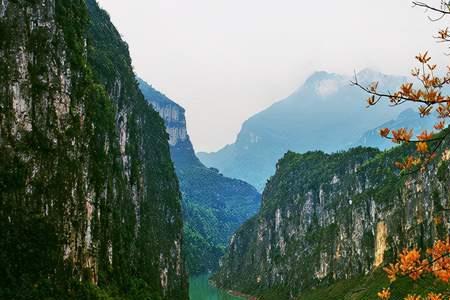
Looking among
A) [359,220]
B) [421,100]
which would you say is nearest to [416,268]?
[421,100]

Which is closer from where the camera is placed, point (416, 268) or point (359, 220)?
point (416, 268)

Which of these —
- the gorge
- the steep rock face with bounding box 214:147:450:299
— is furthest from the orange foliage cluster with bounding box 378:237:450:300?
the steep rock face with bounding box 214:147:450:299

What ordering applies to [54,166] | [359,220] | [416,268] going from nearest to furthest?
[416,268] → [54,166] → [359,220]

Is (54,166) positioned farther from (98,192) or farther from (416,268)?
(416,268)

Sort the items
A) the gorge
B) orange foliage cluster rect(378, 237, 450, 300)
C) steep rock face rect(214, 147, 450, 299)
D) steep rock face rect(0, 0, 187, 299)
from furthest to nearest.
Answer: steep rock face rect(214, 147, 450, 299) → the gorge → steep rock face rect(0, 0, 187, 299) → orange foliage cluster rect(378, 237, 450, 300)

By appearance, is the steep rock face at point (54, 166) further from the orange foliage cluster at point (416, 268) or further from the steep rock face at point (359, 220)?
the steep rock face at point (359, 220)

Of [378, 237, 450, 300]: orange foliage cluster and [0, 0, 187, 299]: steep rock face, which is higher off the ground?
[0, 0, 187, 299]: steep rock face

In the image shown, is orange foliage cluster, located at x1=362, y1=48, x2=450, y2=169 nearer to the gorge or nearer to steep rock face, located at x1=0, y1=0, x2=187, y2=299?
the gorge

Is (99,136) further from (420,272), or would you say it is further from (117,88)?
(420,272)

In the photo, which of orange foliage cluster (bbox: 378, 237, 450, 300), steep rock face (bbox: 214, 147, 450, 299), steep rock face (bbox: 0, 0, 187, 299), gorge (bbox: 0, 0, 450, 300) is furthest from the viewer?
steep rock face (bbox: 214, 147, 450, 299)

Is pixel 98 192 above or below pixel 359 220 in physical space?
above

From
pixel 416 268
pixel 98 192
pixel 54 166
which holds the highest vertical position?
pixel 54 166

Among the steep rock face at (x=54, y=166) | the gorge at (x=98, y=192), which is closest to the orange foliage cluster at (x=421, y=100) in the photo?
the gorge at (x=98, y=192)
